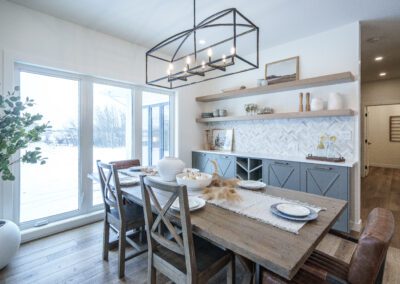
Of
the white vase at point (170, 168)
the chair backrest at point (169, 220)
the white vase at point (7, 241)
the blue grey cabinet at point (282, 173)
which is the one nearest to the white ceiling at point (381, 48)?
the blue grey cabinet at point (282, 173)

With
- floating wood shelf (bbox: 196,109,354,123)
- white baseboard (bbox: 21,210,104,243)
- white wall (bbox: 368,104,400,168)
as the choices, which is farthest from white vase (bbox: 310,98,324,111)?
white wall (bbox: 368,104,400,168)

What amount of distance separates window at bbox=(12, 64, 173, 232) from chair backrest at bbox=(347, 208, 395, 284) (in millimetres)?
3260

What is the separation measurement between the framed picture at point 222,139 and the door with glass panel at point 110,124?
5.90 ft

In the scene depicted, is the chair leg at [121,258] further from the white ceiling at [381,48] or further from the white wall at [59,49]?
the white ceiling at [381,48]

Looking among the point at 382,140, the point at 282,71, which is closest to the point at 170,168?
the point at 282,71

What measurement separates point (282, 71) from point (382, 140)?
20.9 ft

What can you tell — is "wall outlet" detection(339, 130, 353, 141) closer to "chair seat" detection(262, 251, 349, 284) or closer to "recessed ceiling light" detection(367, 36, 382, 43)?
"recessed ceiling light" detection(367, 36, 382, 43)

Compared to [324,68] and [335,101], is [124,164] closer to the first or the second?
[335,101]

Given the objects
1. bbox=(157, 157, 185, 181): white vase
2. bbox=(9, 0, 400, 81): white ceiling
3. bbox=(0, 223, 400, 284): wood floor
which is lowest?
bbox=(0, 223, 400, 284): wood floor

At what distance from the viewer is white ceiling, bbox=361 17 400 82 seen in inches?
118

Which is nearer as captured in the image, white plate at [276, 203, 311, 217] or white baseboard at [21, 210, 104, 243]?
white plate at [276, 203, 311, 217]

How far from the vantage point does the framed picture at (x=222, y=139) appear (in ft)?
14.3

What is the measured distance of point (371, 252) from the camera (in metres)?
0.99

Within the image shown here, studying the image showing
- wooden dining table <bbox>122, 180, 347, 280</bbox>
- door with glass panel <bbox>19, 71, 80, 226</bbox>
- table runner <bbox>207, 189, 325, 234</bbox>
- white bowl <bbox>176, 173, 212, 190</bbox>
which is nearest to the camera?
wooden dining table <bbox>122, 180, 347, 280</bbox>
